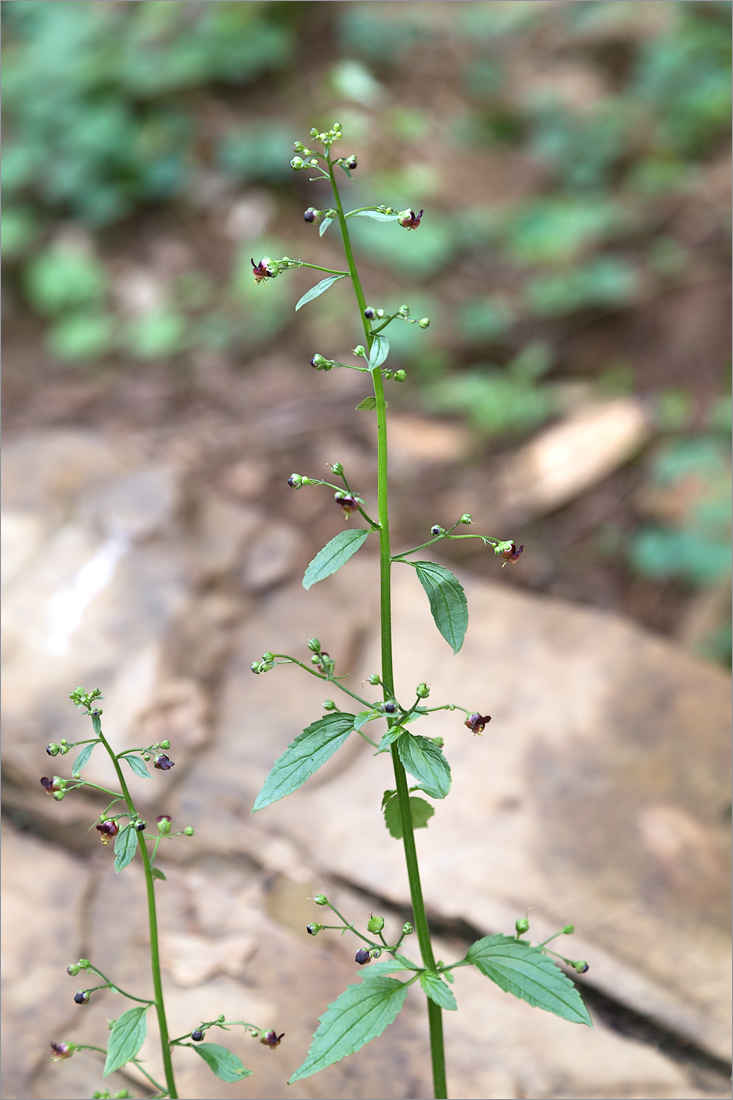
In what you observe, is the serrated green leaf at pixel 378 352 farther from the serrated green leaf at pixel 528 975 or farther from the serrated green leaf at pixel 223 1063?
the serrated green leaf at pixel 223 1063

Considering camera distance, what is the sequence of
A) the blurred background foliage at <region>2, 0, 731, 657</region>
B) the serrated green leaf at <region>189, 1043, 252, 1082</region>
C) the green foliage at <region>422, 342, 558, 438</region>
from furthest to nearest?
the blurred background foliage at <region>2, 0, 731, 657</region> → the green foliage at <region>422, 342, 558, 438</region> → the serrated green leaf at <region>189, 1043, 252, 1082</region>

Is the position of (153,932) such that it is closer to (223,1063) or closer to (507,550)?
(223,1063)

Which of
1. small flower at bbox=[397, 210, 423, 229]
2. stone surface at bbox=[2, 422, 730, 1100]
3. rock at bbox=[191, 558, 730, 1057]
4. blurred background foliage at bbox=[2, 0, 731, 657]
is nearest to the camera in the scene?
small flower at bbox=[397, 210, 423, 229]

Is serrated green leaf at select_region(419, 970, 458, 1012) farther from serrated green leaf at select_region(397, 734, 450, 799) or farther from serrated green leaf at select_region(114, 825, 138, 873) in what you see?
serrated green leaf at select_region(114, 825, 138, 873)

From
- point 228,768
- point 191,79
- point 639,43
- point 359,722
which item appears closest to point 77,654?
point 228,768

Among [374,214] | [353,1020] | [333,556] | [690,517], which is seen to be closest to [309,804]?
[353,1020]

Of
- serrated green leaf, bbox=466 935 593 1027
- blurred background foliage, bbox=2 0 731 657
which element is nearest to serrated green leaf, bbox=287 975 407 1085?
serrated green leaf, bbox=466 935 593 1027
